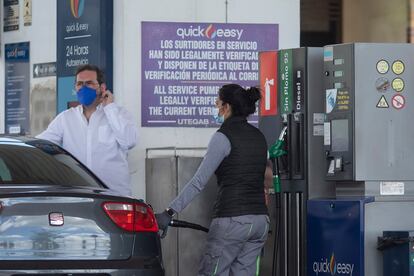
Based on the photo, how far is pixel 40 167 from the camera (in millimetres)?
7500

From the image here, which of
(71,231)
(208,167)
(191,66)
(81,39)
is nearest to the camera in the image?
(71,231)

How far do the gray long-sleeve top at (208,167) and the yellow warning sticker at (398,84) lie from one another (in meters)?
1.32

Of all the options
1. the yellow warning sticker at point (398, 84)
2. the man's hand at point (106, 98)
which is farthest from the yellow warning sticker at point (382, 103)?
the man's hand at point (106, 98)

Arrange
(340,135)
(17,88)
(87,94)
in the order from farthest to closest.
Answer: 1. (17,88)
2. (87,94)
3. (340,135)

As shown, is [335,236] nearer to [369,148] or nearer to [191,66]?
[369,148]

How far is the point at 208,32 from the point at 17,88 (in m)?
2.58

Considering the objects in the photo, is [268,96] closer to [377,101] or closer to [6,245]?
[377,101]

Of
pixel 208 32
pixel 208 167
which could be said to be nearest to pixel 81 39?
pixel 208 32

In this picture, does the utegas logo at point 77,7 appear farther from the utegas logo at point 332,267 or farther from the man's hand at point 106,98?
the utegas logo at point 332,267

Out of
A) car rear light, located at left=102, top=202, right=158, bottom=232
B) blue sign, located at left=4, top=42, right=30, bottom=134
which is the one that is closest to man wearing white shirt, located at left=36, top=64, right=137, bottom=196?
car rear light, located at left=102, top=202, right=158, bottom=232

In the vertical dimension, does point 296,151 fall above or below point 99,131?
below

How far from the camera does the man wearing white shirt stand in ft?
29.6

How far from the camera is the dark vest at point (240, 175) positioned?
782cm

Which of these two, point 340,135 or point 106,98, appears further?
point 106,98
